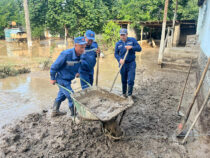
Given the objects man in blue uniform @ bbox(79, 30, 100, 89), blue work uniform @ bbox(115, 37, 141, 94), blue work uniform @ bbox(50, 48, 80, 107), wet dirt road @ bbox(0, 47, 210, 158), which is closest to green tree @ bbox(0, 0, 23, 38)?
blue work uniform @ bbox(115, 37, 141, 94)

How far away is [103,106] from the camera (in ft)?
10.9

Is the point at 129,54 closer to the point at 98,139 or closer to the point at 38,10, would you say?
the point at 98,139

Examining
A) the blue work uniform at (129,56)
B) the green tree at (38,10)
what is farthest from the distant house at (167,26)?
the blue work uniform at (129,56)

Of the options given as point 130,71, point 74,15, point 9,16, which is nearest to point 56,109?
point 130,71

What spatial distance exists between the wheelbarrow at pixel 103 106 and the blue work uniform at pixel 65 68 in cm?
46

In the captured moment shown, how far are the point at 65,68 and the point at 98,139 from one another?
154 cm

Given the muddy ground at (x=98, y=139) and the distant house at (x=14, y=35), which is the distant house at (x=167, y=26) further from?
the muddy ground at (x=98, y=139)

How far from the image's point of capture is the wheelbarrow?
114 inches

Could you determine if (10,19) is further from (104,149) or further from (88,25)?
(104,149)

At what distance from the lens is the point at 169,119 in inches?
163

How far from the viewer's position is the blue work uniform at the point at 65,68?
3535 mm

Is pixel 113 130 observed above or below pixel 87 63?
below

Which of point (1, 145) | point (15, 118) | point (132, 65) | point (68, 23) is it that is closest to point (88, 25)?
point (68, 23)

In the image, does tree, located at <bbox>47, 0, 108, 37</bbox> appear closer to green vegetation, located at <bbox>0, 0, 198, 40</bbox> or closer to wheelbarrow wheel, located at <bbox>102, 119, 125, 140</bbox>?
green vegetation, located at <bbox>0, 0, 198, 40</bbox>
